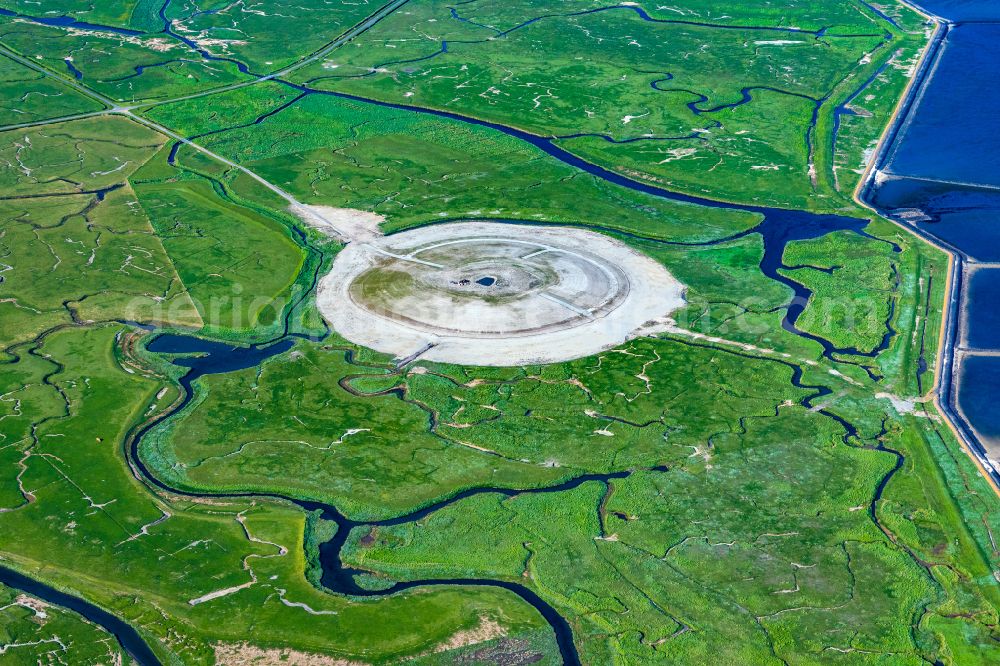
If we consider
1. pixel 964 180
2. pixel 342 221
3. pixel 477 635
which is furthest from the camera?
pixel 964 180

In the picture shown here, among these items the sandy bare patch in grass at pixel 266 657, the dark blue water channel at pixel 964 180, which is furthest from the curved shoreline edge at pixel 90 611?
the dark blue water channel at pixel 964 180

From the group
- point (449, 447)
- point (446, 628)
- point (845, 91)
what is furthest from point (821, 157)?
point (446, 628)

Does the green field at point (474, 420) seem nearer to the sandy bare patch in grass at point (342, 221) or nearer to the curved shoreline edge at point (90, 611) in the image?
the curved shoreline edge at point (90, 611)

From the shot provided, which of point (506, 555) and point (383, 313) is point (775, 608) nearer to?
point (506, 555)

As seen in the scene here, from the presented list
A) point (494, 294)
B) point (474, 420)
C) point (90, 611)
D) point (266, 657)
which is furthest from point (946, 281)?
point (90, 611)

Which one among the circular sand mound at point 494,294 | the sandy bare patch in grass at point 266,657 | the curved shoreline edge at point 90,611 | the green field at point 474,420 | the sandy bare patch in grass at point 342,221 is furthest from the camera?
the sandy bare patch in grass at point 342,221

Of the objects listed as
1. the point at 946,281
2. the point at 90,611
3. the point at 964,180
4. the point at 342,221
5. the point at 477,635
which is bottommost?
the point at 90,611

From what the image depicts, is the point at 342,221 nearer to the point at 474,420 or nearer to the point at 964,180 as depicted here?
the point at 474,420
